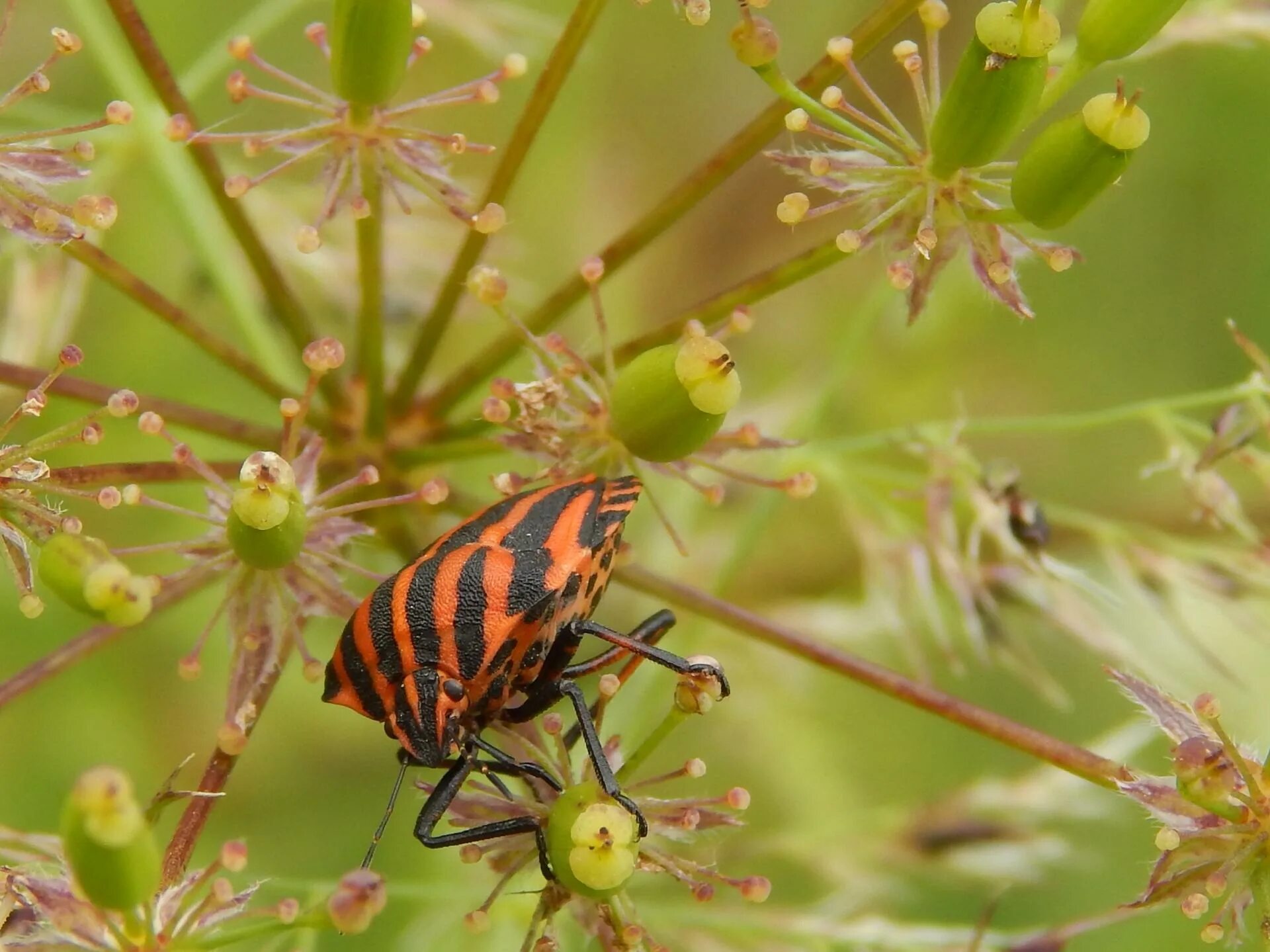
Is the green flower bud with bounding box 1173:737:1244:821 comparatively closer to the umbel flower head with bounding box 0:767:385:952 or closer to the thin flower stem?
the umbel flower head with bounding box 0:767:385:952

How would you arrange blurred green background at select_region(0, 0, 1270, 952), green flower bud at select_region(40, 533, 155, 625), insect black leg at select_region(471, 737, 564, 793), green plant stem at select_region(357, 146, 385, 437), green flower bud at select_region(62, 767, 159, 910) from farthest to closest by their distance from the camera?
blurred green background at select_region(0, 0, 1270, 952) < green plant stem at select_region(357, 146, 385, 437) < insect black leg at select_region(471, 737, 564, 793) < green flower bud at select_region(40, 533, 155, 625) < green flower bud at select_region(62, 767, 159, 910)

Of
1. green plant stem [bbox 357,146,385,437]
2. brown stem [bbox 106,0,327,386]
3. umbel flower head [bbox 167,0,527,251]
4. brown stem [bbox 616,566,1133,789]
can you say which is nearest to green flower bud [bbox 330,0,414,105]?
umbel flower head [bbox 167,0,527,251]

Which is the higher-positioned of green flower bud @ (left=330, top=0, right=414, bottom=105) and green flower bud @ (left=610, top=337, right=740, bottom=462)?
green flower bud @ (left=330, top=0, right=414, bottom=105)

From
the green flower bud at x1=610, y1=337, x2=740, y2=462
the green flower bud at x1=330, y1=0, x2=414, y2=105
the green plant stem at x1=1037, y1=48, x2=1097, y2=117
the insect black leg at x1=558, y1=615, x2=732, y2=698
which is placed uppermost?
the green flower bud at x1=330, y1=0, x2=414, y2=105

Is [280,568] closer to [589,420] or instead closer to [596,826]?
[589,420]

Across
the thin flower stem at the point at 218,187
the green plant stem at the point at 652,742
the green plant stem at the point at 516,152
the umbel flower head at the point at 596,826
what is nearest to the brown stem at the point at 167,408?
the thin flower stem at the point at 218,187

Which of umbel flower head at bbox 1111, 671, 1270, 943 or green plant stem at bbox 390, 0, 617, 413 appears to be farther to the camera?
green plant stem at bbox 390, 0, 617, 413

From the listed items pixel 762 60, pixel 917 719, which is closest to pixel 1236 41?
pixel 762 60
